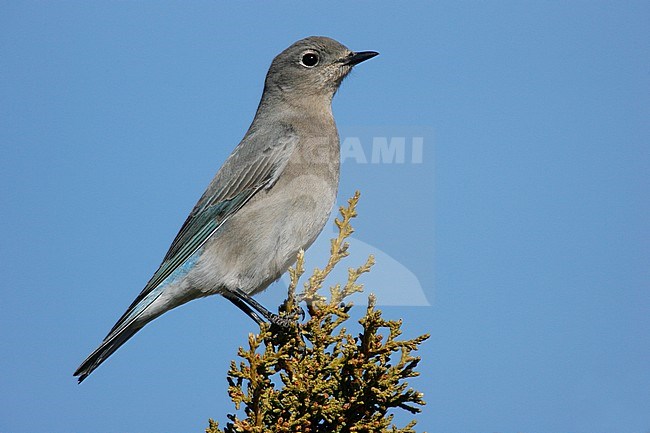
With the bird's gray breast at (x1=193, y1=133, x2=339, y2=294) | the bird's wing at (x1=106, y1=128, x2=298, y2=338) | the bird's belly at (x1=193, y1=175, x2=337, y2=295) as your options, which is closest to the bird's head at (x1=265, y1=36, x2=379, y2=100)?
the bird's wing at (x1=106, y1=128, x2=298, y2=338)

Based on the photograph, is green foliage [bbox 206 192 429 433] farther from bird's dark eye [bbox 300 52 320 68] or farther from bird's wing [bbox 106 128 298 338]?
bird's dark eye [bbox 300 52 320 68]

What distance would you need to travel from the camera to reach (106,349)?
4.84 metres

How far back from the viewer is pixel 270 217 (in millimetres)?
4957

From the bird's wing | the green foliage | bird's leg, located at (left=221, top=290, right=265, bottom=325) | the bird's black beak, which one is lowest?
the green foliage

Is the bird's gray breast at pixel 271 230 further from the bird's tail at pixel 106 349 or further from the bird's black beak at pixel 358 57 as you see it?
the bird's black beak at pixel 358 57

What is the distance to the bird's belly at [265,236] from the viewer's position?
4.90 metres

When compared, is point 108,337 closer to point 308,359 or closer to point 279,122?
point 308,359

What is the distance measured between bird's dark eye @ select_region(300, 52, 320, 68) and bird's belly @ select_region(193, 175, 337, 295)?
1.18 meters

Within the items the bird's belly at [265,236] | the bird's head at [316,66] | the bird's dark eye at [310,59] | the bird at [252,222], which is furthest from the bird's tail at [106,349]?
the bird's dark eye at [310,59]

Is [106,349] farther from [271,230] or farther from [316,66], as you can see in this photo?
[316,66]

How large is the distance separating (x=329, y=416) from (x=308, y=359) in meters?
0.34

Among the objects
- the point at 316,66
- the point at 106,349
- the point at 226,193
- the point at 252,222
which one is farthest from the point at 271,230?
the point at 316,66

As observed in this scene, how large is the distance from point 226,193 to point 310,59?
132 centimetres

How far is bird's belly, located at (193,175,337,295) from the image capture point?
4.90m
